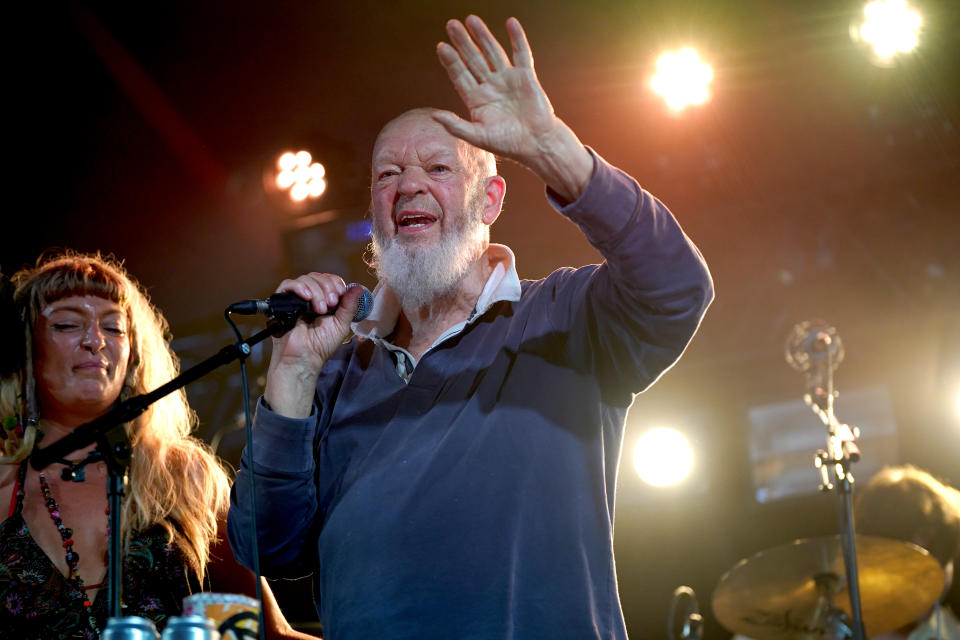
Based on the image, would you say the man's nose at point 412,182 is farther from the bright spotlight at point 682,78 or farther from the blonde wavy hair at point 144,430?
the bright spotlight at point 682,78

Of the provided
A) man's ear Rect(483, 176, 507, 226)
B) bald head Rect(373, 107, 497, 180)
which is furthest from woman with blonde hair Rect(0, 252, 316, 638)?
man's ear Rect(483, 176, 507, 226)

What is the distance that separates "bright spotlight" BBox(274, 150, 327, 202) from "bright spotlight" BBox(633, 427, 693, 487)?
2524 millimetres

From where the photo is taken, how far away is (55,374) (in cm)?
266

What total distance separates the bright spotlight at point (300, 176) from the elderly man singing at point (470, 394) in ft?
7.83

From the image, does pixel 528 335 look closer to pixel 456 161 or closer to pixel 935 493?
pixel 456 161

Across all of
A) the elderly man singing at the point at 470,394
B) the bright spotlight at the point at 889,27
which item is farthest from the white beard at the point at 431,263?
the bright spotlight at the point at 889,27

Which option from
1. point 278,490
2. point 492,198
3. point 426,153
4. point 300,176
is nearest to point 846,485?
point 492,198

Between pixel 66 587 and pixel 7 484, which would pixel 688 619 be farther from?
pixel 7 484

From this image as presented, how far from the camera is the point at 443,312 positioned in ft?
7.30

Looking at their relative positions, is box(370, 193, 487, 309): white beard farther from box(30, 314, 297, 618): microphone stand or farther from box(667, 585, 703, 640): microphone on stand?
box(667, 585, 703, 640): microphone on stand

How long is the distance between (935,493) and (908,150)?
234cm

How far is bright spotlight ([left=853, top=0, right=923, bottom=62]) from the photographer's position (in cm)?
450

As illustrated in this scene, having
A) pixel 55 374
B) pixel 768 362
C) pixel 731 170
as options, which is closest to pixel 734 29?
pixel 731 170

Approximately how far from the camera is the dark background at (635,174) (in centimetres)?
452
